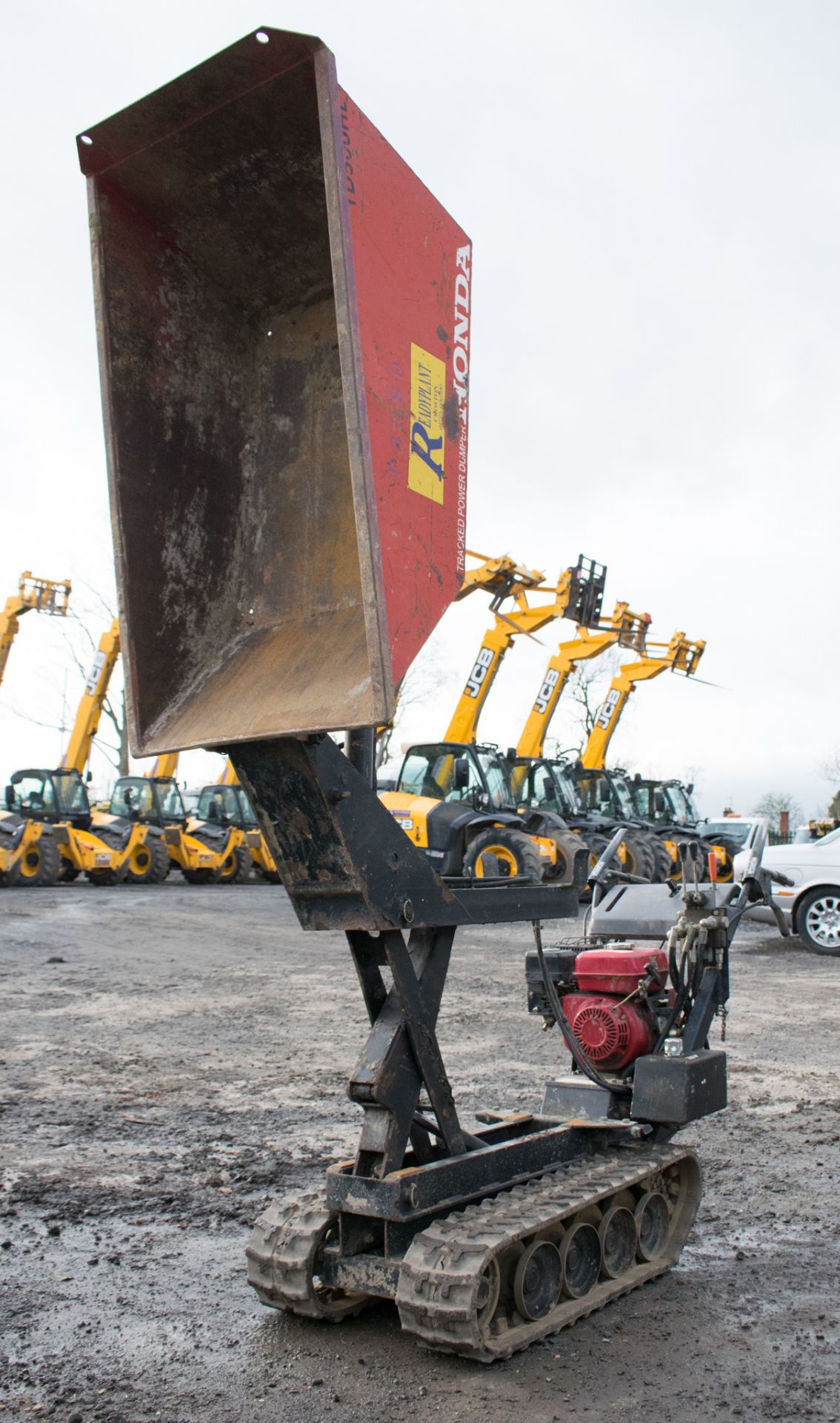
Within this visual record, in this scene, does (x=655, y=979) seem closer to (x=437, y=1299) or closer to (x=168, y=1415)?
(x=437, y=1299)

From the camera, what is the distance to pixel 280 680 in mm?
3662

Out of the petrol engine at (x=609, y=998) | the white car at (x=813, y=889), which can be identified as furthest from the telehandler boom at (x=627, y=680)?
the petrol engine at (x=609, y=998)

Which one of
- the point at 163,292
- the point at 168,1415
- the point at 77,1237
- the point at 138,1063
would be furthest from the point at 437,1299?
the point at 138,1063

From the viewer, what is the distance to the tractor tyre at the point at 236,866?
1033 inches

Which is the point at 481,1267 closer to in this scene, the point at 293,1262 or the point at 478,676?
the point at 293,1262

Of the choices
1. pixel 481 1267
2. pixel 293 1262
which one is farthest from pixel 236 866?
pixel 481 1267

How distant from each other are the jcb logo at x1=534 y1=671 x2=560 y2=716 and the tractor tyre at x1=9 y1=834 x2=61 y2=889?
10832 millimetres

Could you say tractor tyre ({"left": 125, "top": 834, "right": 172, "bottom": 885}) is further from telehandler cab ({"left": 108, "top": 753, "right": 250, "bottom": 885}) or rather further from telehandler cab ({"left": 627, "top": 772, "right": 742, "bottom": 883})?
telehandler cab ({"left": 627, "top": 772, "right": 742, "bottom": 883})

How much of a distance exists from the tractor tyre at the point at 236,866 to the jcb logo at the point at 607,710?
902cm

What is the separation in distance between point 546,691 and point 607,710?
9.60 ft

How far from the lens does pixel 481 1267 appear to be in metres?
3.32

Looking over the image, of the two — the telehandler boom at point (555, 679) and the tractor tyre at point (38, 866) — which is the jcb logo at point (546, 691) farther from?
the tractor tyre at point (38, 866)

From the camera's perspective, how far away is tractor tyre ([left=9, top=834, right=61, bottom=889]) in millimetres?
22078

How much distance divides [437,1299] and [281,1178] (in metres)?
2.01
